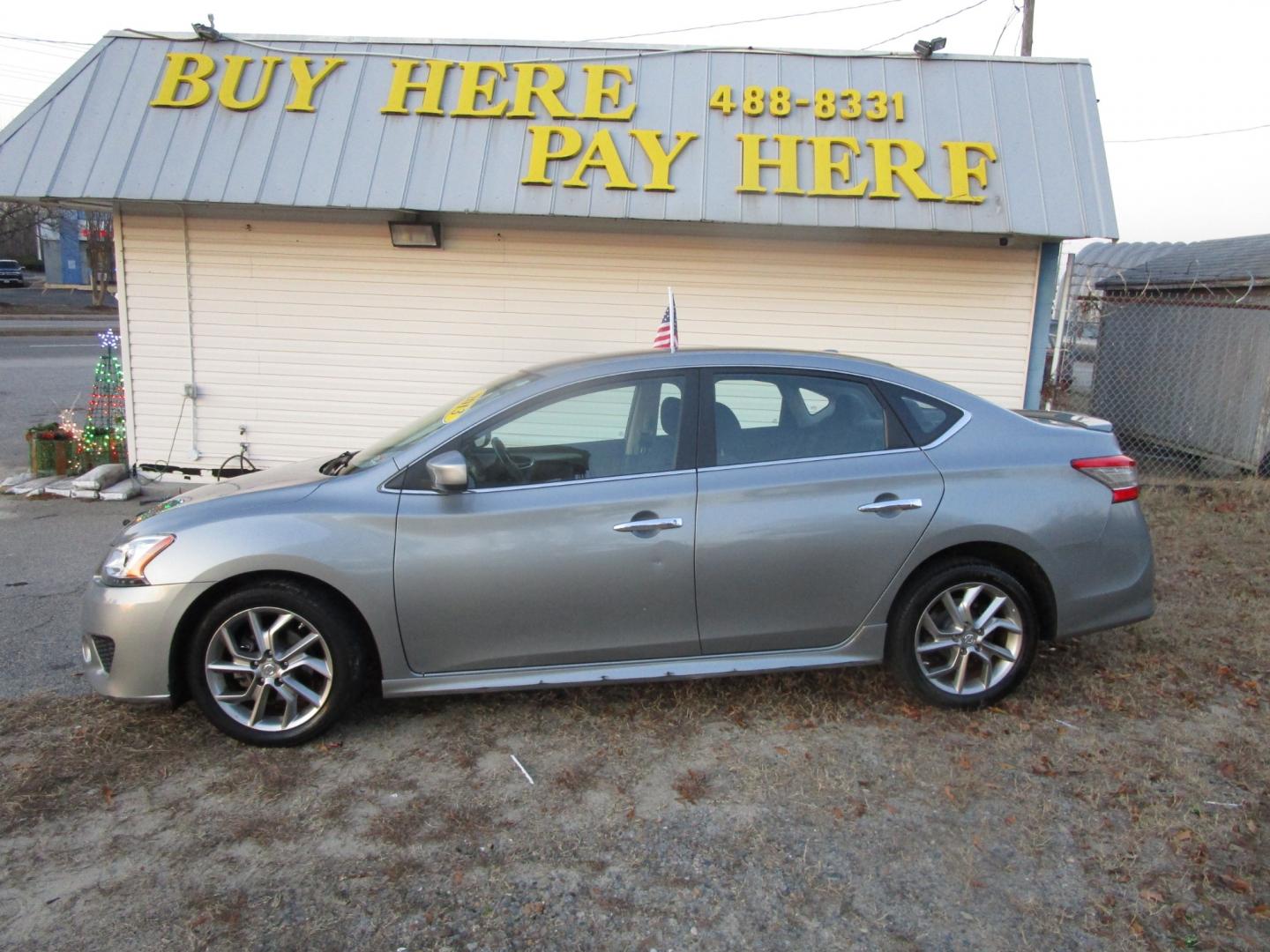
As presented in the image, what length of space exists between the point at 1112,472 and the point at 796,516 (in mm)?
1488

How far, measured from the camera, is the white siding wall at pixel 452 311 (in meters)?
8.74

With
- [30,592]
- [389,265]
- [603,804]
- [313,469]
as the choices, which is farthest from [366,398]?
[603,804]

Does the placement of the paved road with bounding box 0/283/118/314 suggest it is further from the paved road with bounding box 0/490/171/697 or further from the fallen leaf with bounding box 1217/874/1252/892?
the fallen leaf with bounding box 1217/874/1252/892

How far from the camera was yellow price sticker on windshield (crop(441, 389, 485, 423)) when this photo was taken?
167 inches

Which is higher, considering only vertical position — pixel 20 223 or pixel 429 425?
pixel 20 223

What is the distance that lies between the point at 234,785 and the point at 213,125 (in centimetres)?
657

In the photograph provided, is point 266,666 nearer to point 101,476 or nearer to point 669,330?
point 669,330

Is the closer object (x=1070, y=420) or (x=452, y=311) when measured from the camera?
(x=1070, y=420)

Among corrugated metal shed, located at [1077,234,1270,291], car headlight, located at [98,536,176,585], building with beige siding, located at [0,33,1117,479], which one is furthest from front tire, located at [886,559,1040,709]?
corrugated metal shed, located at [1077,234,1270,291]

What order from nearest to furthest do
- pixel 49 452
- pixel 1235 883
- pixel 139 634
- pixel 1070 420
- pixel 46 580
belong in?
pixel 1235 883, pixel 139 634, pixel 1070 420, pixel 46 580, pixel 49 452

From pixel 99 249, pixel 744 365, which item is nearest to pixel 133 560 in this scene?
pixel 744 365

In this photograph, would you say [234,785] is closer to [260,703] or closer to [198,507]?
[260,703]

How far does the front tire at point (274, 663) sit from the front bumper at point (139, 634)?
0.33ft

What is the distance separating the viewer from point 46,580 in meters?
6.33
